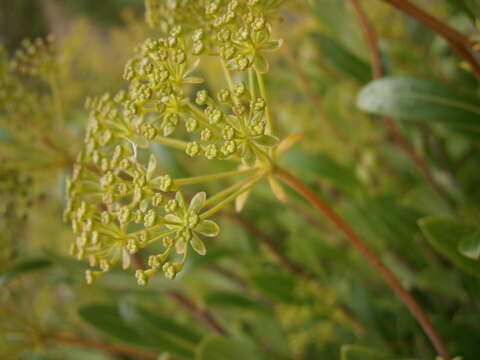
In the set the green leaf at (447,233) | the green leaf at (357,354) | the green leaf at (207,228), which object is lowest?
the green leaf at (357,354)

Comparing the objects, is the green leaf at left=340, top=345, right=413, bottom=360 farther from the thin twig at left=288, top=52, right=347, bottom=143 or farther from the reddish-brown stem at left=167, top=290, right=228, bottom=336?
the thin twig at left=288, top=52, right=347, bottom=143

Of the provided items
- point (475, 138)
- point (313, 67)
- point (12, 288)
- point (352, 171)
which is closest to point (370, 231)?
point (352, 171)

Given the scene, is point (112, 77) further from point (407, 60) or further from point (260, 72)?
point (260, 72)

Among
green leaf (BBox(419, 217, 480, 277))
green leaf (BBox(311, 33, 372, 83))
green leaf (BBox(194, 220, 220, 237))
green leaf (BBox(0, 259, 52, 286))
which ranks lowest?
green leaf (BBox(419, 217, 480, 277))

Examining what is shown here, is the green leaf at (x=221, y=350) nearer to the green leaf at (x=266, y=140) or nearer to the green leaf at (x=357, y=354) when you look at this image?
the green leaf at (x=357, y=354)

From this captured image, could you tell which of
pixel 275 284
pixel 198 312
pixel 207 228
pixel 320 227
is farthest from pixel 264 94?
pixel 320 227

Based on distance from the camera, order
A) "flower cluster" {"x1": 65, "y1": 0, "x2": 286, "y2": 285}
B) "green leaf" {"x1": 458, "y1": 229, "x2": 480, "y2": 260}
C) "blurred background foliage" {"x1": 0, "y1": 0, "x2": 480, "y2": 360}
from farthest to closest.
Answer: "blurred background foliage" {"x1": 0, "y1": 0, "x2": 480, "y2": 360} < "green leaf" {"x1": 458, "y1": 229, "x2": 480, "y2": 260} < "flower cluster" {"x1": 65, "y1": 0, "x2": 286, "y2": 285}

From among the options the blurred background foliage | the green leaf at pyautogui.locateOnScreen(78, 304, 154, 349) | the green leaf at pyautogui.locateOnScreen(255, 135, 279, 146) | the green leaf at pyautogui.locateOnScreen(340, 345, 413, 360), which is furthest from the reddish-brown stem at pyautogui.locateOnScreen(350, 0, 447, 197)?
the green leaf at pyautogui.locateOnScreen(78, 304, 154, 349)

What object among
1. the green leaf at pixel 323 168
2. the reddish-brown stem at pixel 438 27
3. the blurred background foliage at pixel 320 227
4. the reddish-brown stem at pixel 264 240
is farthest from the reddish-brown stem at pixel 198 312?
the reddish-brown stem at pixel 438 27
